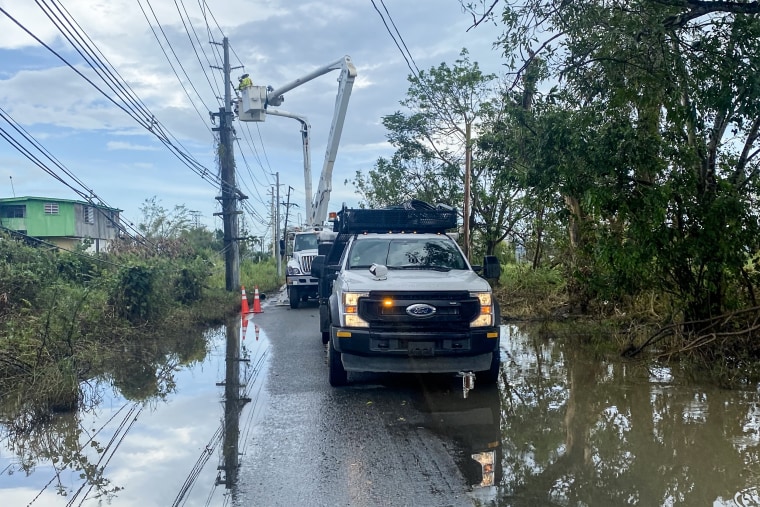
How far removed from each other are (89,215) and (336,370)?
42.2 meters

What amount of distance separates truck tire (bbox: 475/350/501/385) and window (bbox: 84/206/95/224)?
42.1 meters

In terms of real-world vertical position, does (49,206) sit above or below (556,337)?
above

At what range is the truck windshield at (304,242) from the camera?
2228 centimetres

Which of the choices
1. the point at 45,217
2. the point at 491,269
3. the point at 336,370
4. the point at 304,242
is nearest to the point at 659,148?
the point at 491,269

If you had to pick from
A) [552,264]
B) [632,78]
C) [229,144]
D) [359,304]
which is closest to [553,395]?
A: [359,304]

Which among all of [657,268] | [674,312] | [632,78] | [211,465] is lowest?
[211,465]

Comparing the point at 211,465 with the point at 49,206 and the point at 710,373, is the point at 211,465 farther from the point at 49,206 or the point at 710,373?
the point at 49,206

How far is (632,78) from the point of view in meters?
8.37

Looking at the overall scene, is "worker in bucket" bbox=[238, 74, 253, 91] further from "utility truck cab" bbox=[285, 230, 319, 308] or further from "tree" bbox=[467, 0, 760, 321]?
"tree" bbox=[467, 0, 760, 321]

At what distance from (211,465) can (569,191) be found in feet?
20.0

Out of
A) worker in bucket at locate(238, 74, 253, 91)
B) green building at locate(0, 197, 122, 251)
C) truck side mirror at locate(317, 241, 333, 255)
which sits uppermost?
worker in bucket at locate(238, 74, 253, 91)

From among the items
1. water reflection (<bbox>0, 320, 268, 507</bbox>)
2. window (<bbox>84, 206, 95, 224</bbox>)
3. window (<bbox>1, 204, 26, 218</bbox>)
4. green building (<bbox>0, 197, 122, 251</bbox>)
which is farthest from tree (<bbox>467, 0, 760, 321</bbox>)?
window (<bbox>84, 206, 95, 224</bbox>)

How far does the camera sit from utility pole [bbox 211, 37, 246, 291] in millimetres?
24406

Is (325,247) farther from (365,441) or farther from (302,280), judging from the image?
(302,280)
